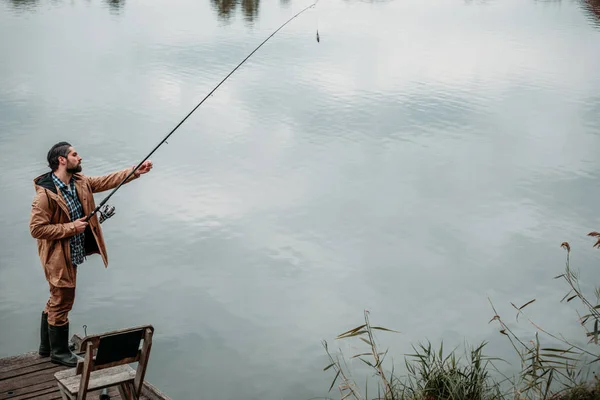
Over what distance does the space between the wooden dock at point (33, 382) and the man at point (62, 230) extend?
0.36 ft

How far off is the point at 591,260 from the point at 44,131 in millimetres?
9461

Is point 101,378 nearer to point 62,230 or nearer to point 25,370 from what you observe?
point 62,230

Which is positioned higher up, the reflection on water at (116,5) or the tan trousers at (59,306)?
the tan trousers at (59,306)

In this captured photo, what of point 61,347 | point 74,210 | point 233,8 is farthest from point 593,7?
point 61,347

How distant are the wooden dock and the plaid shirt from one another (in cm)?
73

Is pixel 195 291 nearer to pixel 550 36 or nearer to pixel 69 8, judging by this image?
pixel 550 36

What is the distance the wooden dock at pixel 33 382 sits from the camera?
179 inches

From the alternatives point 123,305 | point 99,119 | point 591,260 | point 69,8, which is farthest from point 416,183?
point 69,8

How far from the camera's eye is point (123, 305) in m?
8.23

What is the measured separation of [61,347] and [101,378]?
93 cm

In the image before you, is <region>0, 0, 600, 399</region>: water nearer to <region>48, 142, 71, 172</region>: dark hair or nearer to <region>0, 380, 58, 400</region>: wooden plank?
<region>0, 380, 58, 400</region>: wooden plank

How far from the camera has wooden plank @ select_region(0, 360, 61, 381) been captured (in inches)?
186

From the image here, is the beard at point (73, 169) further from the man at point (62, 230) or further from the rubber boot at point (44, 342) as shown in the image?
the rubber boot at point (44, 342)

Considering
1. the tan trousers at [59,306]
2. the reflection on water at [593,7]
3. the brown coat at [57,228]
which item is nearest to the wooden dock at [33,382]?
the tan trousers at [59,306]
